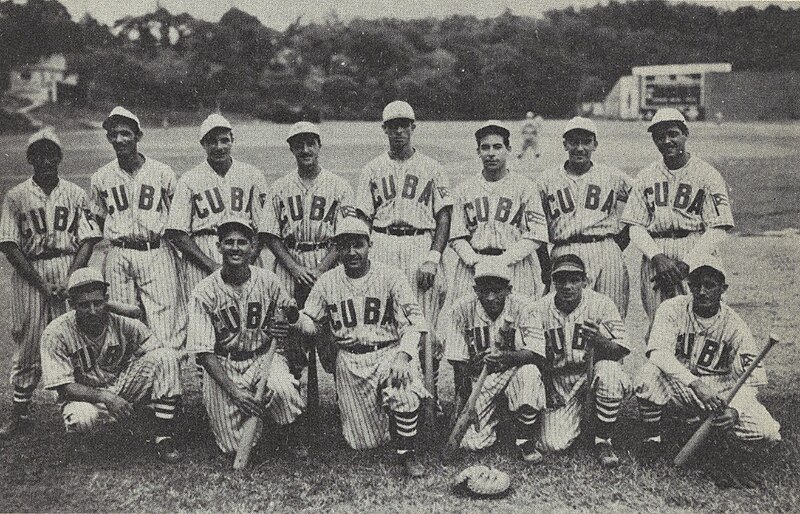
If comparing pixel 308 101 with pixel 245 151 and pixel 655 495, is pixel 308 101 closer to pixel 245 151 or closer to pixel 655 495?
pixel 245 151

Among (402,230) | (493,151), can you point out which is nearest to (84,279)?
(402,230)

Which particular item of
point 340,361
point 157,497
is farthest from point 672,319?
point 157,497

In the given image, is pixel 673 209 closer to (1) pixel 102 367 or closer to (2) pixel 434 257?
(2) pixel 434 257

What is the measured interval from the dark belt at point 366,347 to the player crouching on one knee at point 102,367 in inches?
45.7

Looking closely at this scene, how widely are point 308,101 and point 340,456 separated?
22.6 ft

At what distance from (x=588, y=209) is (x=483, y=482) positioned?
2.18 meters

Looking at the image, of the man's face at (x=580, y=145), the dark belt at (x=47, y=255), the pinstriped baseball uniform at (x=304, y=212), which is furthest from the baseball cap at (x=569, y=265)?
the dark belt at (x=47, y=255)

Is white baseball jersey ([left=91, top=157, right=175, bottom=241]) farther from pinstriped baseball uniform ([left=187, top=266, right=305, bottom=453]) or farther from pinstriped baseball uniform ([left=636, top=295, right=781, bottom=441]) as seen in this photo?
pinstriped baseball uniform ([left=636, top=295, right=781, bottom=441])

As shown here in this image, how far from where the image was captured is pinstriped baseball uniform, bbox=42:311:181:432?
4.35 m

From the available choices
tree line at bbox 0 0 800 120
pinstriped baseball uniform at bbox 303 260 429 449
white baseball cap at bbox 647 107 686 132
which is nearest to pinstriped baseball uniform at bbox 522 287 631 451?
pinstriped baseball uniform at bbox 303 260 429 449

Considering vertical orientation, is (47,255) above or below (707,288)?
above

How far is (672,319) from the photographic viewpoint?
Answer: 14.4ft

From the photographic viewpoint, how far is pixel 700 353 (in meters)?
4.36

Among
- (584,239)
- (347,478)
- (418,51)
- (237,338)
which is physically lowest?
(347,478)
